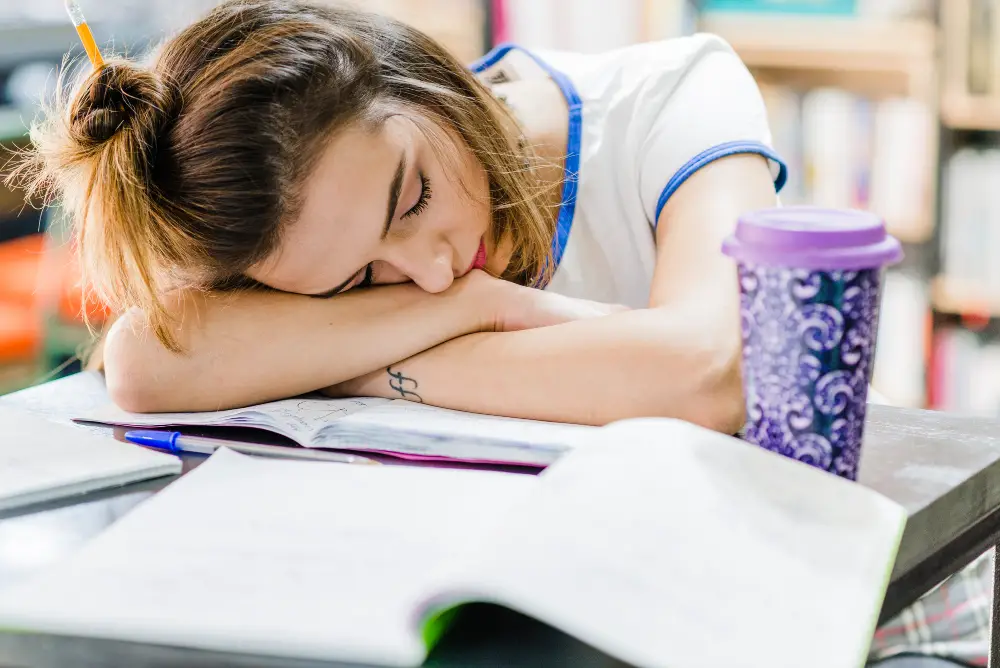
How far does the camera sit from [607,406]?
0.79 meters

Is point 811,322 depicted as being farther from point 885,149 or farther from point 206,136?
point 885,149

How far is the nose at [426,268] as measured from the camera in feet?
3.03

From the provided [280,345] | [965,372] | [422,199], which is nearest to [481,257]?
[422,199]

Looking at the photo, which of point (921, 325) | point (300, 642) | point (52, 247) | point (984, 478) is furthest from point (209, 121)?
point (921, 325)

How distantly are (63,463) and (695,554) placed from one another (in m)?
0.46

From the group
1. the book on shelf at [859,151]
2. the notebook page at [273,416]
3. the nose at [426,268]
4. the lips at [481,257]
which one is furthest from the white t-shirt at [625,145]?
the book on shelf at [859,151]

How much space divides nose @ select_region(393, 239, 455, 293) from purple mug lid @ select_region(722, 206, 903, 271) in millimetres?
349

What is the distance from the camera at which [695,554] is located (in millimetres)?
523

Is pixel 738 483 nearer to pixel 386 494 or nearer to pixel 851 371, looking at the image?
pixel 851 371

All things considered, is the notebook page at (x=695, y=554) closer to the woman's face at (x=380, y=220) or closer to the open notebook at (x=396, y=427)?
the open notebook at (x=396, y=427)

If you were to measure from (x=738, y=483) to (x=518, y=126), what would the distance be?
647 millimetres

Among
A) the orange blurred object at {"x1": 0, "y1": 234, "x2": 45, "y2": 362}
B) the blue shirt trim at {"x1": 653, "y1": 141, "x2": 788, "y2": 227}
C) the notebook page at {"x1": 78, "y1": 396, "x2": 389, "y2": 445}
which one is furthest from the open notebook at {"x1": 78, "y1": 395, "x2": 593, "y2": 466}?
the orange blurred object at {"x1": 0, "y1": 234, "x2": 45, "y2": 362}

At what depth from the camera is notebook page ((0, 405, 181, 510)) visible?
0.71m

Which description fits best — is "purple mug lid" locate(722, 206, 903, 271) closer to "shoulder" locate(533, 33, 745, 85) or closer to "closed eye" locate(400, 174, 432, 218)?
"closed eye" locate(400, 174, 432, 218)
